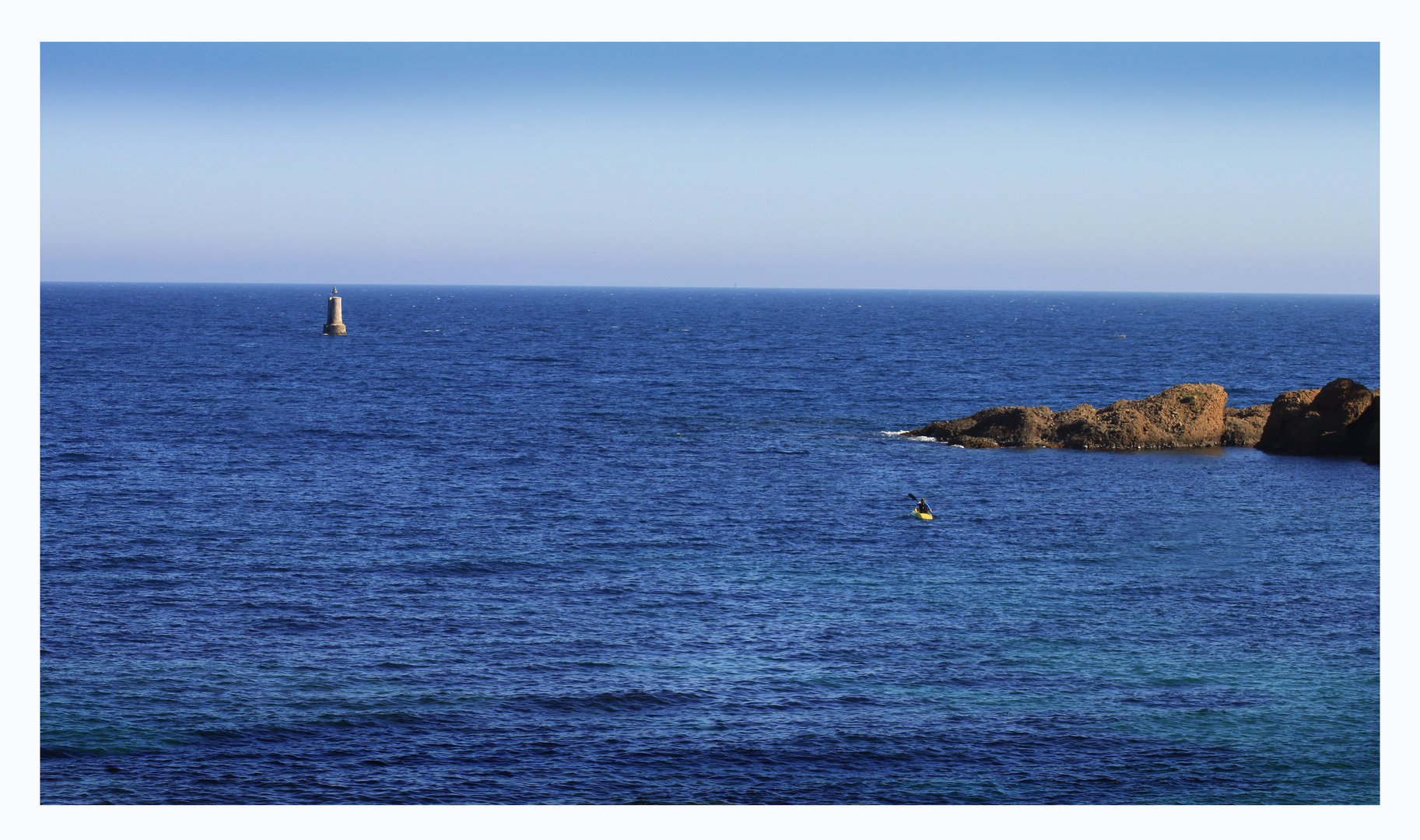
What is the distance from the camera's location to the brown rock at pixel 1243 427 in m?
93.2

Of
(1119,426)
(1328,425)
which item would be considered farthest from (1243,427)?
(1119,426)

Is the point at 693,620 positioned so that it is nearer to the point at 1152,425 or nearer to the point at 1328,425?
the point at 1152,425

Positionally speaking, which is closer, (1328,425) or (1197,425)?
(1328,425)

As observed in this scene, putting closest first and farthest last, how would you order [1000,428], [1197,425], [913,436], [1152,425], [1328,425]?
1. [1328,425]
2. [1152,425]
3. [1197,425]
4. [1000,428]
5. [913,436]

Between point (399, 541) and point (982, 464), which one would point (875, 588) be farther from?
point (982, 464)

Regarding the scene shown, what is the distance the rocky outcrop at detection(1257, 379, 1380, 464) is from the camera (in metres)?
87.4

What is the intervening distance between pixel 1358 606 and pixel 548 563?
3655cm

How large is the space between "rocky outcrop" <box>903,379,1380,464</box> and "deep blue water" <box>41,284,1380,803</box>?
12.2 ft

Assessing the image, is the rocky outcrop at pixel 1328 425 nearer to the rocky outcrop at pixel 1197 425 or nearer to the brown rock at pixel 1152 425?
the rocky outcrop at pixel 1197 425

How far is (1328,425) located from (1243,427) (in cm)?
662

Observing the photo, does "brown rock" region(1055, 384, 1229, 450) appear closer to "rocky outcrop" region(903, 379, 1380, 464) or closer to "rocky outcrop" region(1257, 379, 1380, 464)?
"rocky outcrop" region(903, 379, 1380, 464)

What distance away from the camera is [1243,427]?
309 feet

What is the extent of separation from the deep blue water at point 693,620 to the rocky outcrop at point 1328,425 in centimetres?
302

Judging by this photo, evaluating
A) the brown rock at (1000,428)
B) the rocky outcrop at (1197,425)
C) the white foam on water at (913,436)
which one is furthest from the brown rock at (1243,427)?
the white foam on water at (913,436)
